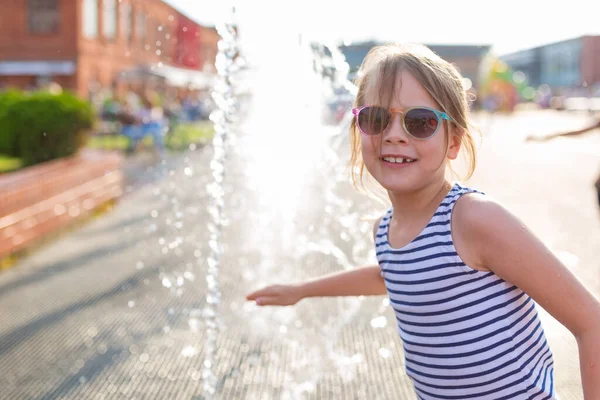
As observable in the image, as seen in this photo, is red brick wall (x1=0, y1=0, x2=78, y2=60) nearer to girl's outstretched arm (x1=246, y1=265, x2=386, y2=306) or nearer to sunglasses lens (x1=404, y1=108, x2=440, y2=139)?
girl's outstretched arm (x1=246, y1=265, x2=386, y2=306)

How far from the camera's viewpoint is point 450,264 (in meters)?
1.65

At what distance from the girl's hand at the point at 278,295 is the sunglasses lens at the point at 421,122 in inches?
27.1

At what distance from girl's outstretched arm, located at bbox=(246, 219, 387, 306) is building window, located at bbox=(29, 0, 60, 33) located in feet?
120

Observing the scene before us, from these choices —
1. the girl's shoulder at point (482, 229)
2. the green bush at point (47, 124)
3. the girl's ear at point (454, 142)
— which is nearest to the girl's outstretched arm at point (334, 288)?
the girl's ear at point (454, 142)

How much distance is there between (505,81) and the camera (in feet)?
203

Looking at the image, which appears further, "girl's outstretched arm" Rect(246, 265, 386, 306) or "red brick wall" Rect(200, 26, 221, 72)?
"red brick wall" Rect(200, 26, 221, 72)

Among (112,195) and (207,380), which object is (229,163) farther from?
(207,380)

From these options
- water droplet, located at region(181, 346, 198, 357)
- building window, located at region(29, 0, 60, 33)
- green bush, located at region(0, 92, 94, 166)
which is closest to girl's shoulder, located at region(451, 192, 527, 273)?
water droplet, located at region(181, 346, 198, 357)

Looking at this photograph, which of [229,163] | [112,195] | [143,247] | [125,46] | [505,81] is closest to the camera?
[143,247]

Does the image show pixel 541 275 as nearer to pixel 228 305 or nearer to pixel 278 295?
pixel 278 295

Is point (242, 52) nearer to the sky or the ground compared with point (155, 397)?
nearer to the sky

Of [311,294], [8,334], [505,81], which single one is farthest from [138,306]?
[505,81]

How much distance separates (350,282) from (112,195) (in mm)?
8649

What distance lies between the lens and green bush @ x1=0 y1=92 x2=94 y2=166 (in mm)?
11625
